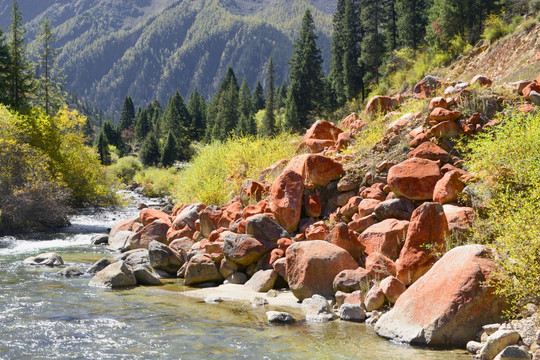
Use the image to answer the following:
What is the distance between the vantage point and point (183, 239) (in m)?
16.0

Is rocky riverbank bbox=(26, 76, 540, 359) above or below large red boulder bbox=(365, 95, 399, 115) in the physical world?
below

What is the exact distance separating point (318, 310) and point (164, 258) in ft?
19.7

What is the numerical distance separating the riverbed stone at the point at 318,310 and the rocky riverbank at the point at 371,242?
0.08 feet

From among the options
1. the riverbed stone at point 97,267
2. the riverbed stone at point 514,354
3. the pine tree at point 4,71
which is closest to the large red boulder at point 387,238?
the riverbed stone at point 514,354

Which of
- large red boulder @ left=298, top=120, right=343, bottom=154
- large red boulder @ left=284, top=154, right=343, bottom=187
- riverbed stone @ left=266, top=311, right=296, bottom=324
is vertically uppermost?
large red boulder @ left=298, top=120, right=343, bottom=154

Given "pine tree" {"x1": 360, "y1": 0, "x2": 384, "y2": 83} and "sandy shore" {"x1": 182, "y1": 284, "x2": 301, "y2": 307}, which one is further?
"pine tree" {"x1": 360, "y1": 0, "x2": 384, "y2": 83}

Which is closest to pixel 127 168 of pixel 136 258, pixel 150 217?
pixel 150 217

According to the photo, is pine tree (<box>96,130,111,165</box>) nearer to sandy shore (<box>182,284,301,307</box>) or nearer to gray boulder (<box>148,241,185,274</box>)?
gray boulder (<box>148,241,185,274</box>)

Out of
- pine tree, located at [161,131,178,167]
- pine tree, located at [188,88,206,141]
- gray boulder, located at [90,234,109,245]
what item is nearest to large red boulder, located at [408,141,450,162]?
gray boulder, located at [90,234,109,245]

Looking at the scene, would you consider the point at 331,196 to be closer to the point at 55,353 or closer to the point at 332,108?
the point at 55,353

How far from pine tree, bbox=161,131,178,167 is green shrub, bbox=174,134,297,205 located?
4374cm

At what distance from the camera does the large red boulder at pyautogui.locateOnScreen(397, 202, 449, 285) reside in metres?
9.74

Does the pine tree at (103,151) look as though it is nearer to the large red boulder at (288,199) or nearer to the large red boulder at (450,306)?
the large red boulder at (288,199)

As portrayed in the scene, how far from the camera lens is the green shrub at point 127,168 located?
60.8 meters
